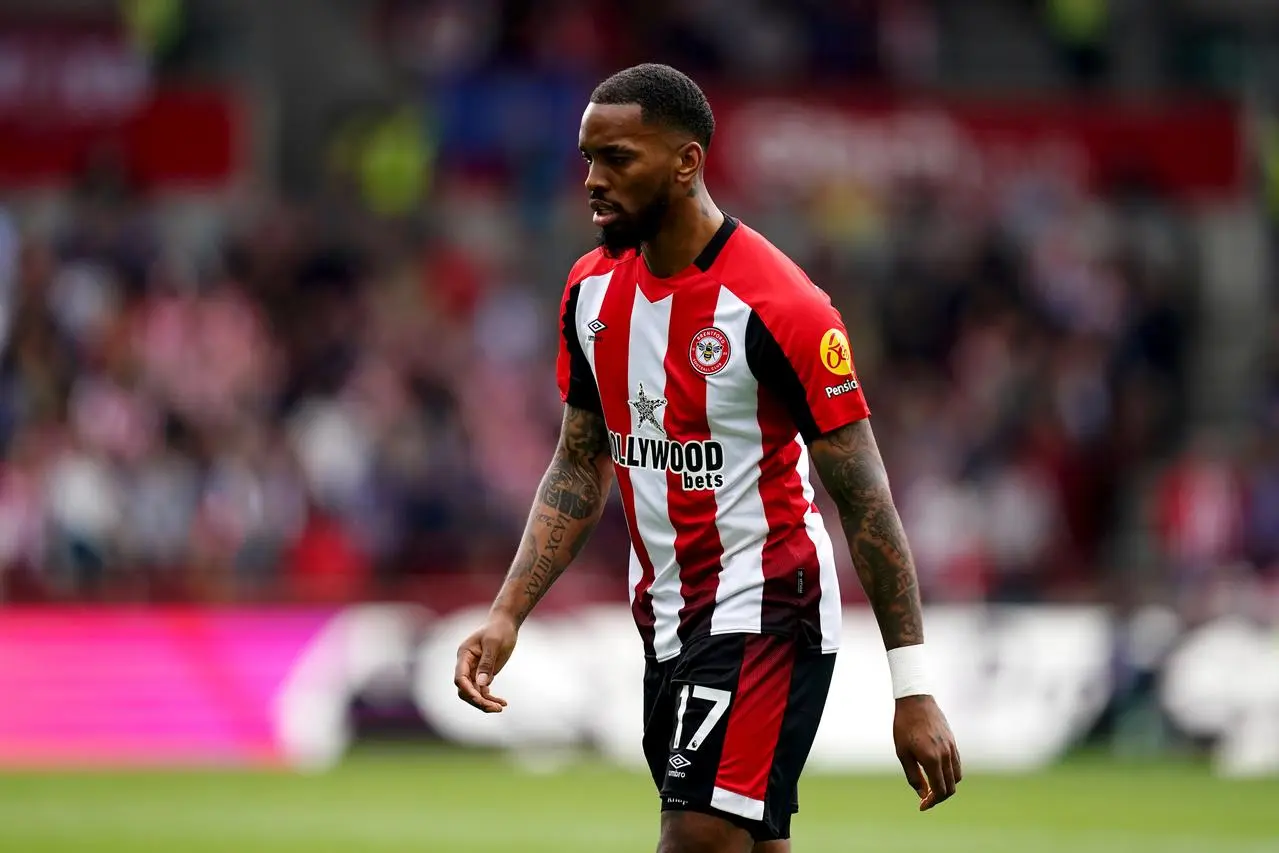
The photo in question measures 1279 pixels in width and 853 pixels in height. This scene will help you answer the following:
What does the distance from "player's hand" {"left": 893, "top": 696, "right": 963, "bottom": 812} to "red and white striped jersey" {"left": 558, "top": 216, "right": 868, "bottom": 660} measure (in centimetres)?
43

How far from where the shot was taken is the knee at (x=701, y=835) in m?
5.42

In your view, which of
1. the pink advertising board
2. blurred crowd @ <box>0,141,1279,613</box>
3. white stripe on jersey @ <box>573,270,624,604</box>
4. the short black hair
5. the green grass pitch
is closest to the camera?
the short black hair

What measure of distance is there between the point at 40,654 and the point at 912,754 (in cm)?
1053

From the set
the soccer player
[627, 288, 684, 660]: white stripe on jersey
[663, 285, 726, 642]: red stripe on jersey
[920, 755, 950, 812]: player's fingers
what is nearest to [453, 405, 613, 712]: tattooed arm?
the soccer player

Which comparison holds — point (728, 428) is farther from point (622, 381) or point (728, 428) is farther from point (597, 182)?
point (597, 182)

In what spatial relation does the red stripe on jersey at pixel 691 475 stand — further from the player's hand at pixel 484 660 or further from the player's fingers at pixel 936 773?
the player's fingers at pixel 936 773

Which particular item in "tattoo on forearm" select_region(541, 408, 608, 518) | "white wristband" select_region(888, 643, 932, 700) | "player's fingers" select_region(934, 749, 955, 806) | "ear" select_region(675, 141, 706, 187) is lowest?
"player's fingers" select_region(934, 749, 955, 806)

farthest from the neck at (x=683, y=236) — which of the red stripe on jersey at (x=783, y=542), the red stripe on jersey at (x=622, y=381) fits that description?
the red stripe on jersey at (x=783, y=542)

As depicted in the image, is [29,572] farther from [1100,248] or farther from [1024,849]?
[1100,248]

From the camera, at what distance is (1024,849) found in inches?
424

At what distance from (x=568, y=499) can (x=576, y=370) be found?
1.25 ft

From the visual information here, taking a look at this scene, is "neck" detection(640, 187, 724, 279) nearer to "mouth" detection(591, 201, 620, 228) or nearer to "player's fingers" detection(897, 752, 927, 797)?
"mouth" detection(591, 201, 620, 228)

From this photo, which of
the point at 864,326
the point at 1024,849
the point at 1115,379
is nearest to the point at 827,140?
the point at 864,326

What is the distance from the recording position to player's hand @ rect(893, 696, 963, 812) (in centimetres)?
527
